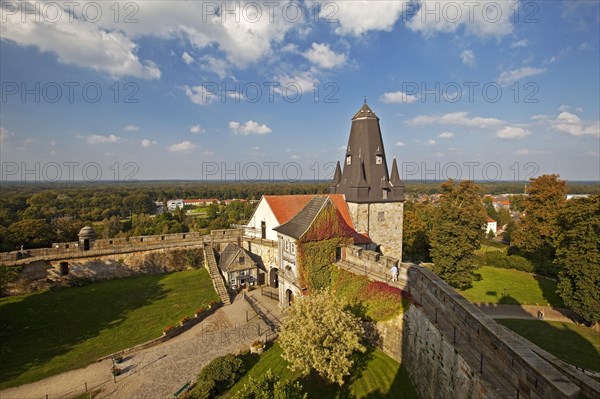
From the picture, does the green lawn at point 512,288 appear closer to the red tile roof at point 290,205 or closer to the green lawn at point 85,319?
the red tile roof at point 290,205

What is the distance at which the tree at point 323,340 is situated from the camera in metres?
11.8

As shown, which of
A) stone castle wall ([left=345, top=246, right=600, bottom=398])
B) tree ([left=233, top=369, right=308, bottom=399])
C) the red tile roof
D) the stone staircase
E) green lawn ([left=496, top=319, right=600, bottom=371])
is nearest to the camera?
stone castle wall ([left=345, top=246, right=600, bottom=398])

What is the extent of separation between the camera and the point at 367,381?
41.8 ft

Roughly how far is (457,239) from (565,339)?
9.94 meters

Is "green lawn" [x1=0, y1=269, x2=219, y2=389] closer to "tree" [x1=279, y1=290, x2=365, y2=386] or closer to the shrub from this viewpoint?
the shrub

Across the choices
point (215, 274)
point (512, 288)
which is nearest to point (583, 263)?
point (512, 288)

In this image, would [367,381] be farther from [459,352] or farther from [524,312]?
[524,312]

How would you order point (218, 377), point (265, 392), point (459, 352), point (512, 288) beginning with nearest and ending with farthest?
point (459, 352) → point (265, 392) → point (218, 377) → point (512, 288)

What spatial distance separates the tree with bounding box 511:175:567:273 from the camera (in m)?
31.3

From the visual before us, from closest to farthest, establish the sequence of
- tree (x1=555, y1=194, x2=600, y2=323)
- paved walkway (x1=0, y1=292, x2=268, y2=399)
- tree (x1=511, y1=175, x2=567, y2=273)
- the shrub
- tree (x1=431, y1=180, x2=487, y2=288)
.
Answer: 1. the shrub
2. paved walkway (x1=0, y1=292, x2=268, y2=399)
3. tree (x1=555, y1=194, x2=600, y2=323)
4. tree (x1=431, y1=180, x2=487, y2=288)
5. tree (x1=511, y1=175, x2=567, y2=273)

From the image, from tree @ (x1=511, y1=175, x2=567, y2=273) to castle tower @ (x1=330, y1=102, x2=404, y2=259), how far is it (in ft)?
60.9

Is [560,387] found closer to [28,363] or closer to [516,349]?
[516,349]

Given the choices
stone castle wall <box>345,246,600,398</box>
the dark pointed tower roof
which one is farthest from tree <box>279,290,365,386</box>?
the dark pointed tower roof

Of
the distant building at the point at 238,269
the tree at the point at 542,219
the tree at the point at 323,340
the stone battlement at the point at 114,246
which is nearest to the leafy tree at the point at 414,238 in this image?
the tree at the point at 542,219
